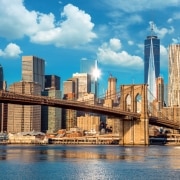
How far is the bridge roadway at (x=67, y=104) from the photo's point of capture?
231 feet

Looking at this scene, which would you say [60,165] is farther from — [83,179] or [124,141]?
[124,141]

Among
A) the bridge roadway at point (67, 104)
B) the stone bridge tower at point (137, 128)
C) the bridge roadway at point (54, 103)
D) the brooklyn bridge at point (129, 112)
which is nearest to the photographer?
the bridge roadway at point (54, 103)

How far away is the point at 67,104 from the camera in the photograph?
263 ft

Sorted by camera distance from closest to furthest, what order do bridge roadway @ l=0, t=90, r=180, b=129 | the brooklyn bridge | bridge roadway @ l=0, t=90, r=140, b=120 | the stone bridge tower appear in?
bridge roadway @ l=0, t=90, r=140, b=120 → bridge roadway @ l=0, t=90, r=180, b=129 → the brooklyn bridge → the stone bridge tower

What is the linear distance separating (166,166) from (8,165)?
1344cm

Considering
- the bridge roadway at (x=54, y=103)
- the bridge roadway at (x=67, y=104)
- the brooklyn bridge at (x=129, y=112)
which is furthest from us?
the brooklyn bridge at (x=129, y=112)

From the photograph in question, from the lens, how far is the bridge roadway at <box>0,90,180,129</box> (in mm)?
70500

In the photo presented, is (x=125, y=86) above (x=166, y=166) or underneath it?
above

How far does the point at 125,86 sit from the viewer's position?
106000mm

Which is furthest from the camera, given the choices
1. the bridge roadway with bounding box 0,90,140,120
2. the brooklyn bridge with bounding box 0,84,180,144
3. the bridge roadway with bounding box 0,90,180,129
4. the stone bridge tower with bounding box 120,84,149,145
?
the stone bridge tower with bounding box 120,84,149,145

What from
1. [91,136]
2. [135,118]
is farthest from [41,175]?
[91,136]

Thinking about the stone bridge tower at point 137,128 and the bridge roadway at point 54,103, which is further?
the stone bridge tower at point 137,128

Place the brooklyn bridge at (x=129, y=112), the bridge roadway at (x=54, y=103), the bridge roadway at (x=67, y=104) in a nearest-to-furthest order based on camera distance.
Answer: the bridge roadway at (x=54, y=103) → the bridge roadway at (x=67, y=104) → the brooklyn bridge at (x=129, y=112)

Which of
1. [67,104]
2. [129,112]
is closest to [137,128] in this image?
[129,112]
